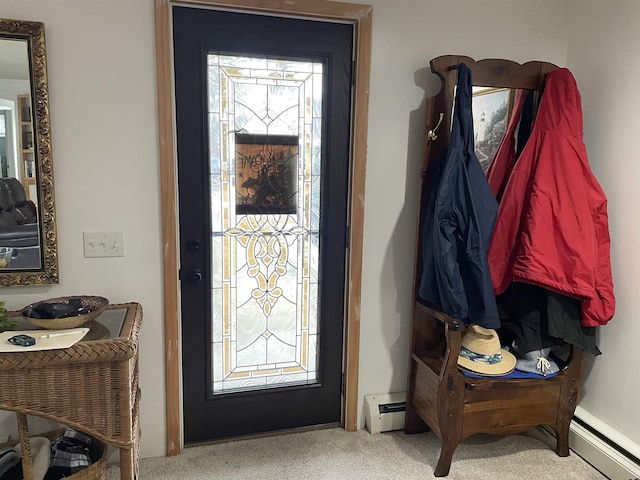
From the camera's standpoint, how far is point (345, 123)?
2277 mm

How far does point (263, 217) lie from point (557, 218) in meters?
1.30

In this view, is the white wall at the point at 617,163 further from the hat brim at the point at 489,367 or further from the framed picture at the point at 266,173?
the framed picture at the point at 266,173

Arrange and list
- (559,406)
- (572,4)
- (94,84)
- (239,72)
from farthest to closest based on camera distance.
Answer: (572,4) < (559,406) < (239,72) < (94,84)

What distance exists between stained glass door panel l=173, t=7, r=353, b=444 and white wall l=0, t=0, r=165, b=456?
14cm

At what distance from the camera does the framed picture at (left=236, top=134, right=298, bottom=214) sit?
2189mm

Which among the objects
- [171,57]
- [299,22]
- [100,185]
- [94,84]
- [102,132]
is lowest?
[100,185]

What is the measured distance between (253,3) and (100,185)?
39.8 inches

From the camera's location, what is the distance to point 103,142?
1993 mm

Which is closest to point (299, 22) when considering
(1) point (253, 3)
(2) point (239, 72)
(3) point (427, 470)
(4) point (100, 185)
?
(1) point (253, 3)

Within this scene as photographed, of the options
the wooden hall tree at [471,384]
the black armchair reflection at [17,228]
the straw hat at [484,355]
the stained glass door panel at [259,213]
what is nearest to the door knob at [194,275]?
the stained glass door panel at [259,213]

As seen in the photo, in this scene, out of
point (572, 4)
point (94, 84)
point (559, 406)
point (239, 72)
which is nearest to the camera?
point (94, 84)

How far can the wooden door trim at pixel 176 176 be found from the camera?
2.01 meters

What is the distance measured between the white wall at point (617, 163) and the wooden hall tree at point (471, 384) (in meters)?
0.17

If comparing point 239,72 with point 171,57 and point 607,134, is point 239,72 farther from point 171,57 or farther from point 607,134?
point 607,134
